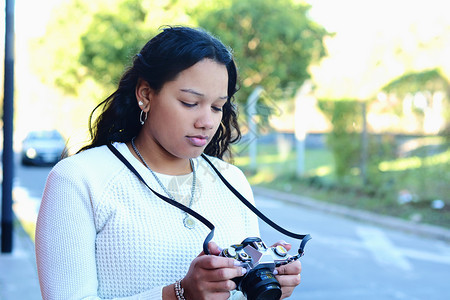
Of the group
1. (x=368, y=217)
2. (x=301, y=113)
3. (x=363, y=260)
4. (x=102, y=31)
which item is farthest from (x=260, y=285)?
(x=102, y=31)

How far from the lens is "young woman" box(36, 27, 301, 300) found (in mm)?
1430

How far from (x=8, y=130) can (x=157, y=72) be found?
500 centimetres

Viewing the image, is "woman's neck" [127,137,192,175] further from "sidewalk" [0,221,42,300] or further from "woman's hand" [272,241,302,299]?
"sidewalk" [0,221,42,300]

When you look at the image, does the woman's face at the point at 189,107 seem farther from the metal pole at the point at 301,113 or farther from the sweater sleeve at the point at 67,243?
the metal pole at the point at 301,113

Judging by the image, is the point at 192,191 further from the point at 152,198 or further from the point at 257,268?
the point at 257,268

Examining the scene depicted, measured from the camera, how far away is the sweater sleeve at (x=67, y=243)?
1.42 meters

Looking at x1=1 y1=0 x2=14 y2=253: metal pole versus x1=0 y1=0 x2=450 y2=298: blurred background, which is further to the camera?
x1=0 y1=0 x2=450 y2=298: blurred background

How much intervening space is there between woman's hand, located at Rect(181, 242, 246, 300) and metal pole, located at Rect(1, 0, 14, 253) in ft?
17.3

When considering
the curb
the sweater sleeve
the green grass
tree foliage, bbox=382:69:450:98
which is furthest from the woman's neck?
tree foliage, bbox=382:69:450:98

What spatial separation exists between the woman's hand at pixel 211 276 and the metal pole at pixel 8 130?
5.27m

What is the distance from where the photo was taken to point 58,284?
1.42 meters

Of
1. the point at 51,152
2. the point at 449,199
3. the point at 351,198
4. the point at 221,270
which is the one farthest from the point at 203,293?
the point at 51,152

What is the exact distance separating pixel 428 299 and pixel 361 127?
21.9 feet

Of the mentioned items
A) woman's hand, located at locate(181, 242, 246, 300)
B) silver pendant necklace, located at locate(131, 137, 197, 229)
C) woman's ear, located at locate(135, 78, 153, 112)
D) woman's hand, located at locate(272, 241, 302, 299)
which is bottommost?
woman's hand, located at locate(272, 241, 302, 299)
